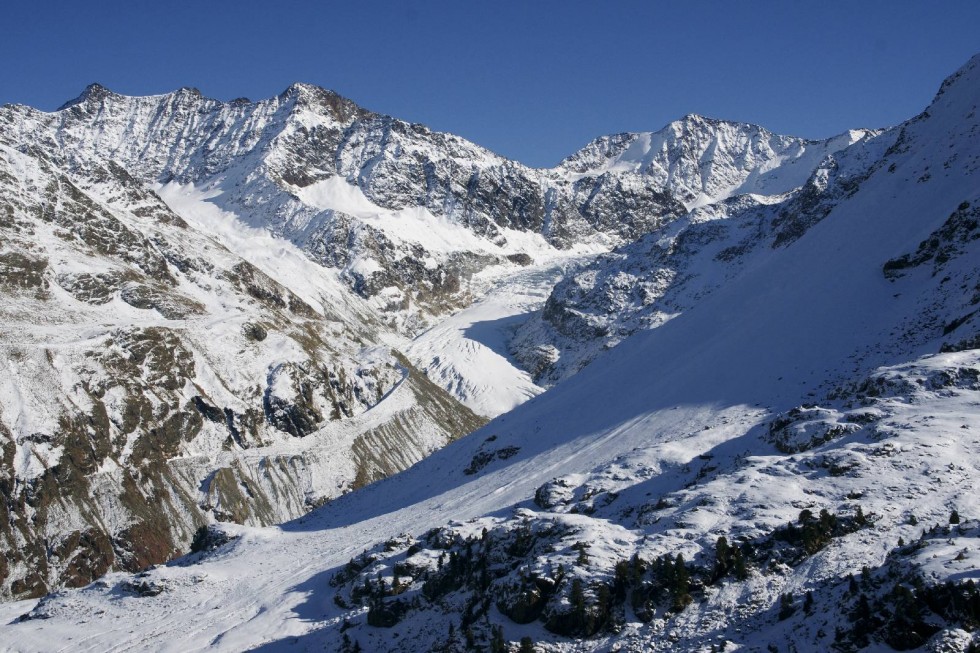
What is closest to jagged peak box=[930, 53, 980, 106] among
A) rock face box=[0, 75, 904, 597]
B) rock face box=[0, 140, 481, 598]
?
rock face box=[0, 75, 904, 597]

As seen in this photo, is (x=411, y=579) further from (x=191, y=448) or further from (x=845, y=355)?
(x=191, y=448)

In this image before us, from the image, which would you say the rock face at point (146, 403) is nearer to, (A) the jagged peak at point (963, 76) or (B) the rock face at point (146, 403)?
(B) the rock face at point (146, 403)

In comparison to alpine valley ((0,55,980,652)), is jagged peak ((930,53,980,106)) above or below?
above

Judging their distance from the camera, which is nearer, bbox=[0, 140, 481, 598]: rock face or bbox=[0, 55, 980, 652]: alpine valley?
bbox=[0, 55, 980, 652]: alpine valley

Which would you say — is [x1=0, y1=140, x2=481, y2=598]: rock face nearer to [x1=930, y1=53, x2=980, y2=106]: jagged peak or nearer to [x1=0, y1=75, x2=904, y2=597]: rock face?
[x1=0, y1=75, x2=904, y2=597]: rock face

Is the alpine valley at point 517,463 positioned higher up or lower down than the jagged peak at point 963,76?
lower down

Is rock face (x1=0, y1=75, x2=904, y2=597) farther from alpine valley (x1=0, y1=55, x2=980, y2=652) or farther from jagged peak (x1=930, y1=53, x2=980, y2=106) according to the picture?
jagged peak (x1=930, y1=53, x2=980, y2=106)

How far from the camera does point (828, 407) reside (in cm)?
4588

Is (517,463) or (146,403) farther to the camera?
(146,403)

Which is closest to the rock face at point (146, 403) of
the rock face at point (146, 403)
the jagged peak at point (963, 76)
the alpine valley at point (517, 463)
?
the rock face at point (146, 403)

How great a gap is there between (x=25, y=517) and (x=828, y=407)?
93.0m

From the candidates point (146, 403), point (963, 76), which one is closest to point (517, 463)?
point (146, 403)

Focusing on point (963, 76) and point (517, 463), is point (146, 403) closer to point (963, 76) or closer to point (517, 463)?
point (517, 463)

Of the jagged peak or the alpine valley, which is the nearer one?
the alpine valley
